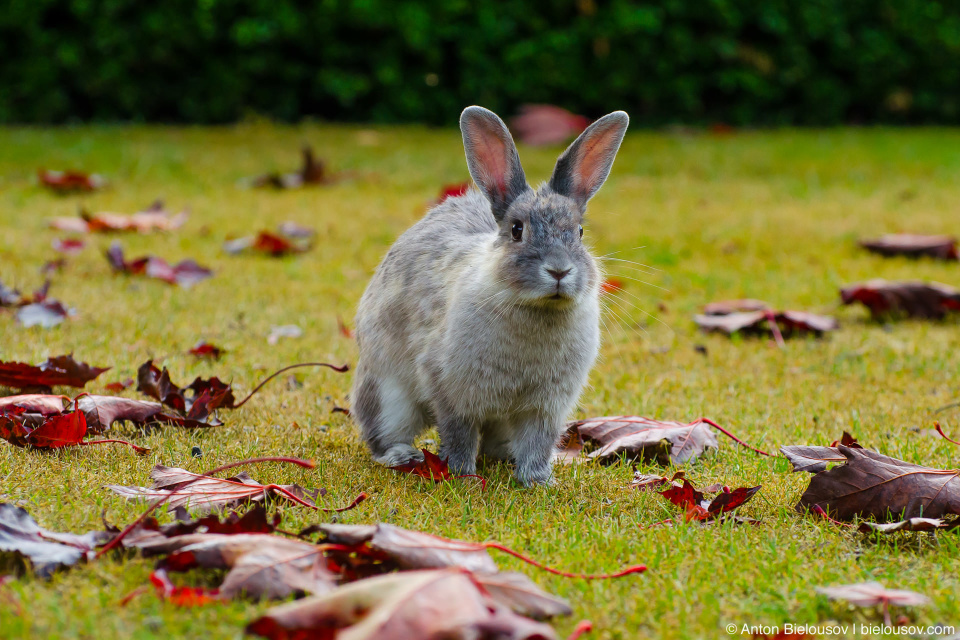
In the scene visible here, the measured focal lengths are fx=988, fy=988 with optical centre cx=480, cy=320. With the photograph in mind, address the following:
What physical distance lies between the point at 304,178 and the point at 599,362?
4631mm

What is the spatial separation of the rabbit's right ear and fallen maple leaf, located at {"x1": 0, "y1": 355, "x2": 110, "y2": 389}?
4.97ft

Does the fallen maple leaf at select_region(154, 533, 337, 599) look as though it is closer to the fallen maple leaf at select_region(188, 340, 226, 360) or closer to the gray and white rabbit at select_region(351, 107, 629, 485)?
the gray and white rabbit at select_region(351, 107, 629, 485)

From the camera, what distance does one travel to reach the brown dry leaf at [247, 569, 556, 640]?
5.98 feet

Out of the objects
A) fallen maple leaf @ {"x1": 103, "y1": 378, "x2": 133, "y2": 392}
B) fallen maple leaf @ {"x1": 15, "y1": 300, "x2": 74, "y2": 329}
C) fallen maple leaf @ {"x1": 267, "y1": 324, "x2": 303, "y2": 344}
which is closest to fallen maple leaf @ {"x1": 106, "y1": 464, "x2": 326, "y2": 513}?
fallen maple leaf @ {"x1": 103, "y1": 378, "x2": 133, "y2": 392}

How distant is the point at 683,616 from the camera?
2182 millimetres

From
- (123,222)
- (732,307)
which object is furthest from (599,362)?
(123,222)

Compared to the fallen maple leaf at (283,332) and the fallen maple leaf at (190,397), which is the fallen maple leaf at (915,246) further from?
the fallen maple leaf at (190,397)

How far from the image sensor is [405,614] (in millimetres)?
1812

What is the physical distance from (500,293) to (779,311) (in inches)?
97.1

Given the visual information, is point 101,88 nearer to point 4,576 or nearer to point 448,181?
point 448,181

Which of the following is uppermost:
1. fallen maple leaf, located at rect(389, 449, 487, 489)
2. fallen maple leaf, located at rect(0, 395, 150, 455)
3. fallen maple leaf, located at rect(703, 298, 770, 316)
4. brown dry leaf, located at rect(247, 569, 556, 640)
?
brown dry leaf, located at rect(247, 569, 556, 640)

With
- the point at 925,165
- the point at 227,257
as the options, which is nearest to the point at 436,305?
the point at 227,257

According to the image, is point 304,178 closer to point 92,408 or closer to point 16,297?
point 16,297

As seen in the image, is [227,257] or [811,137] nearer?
[227,257]
